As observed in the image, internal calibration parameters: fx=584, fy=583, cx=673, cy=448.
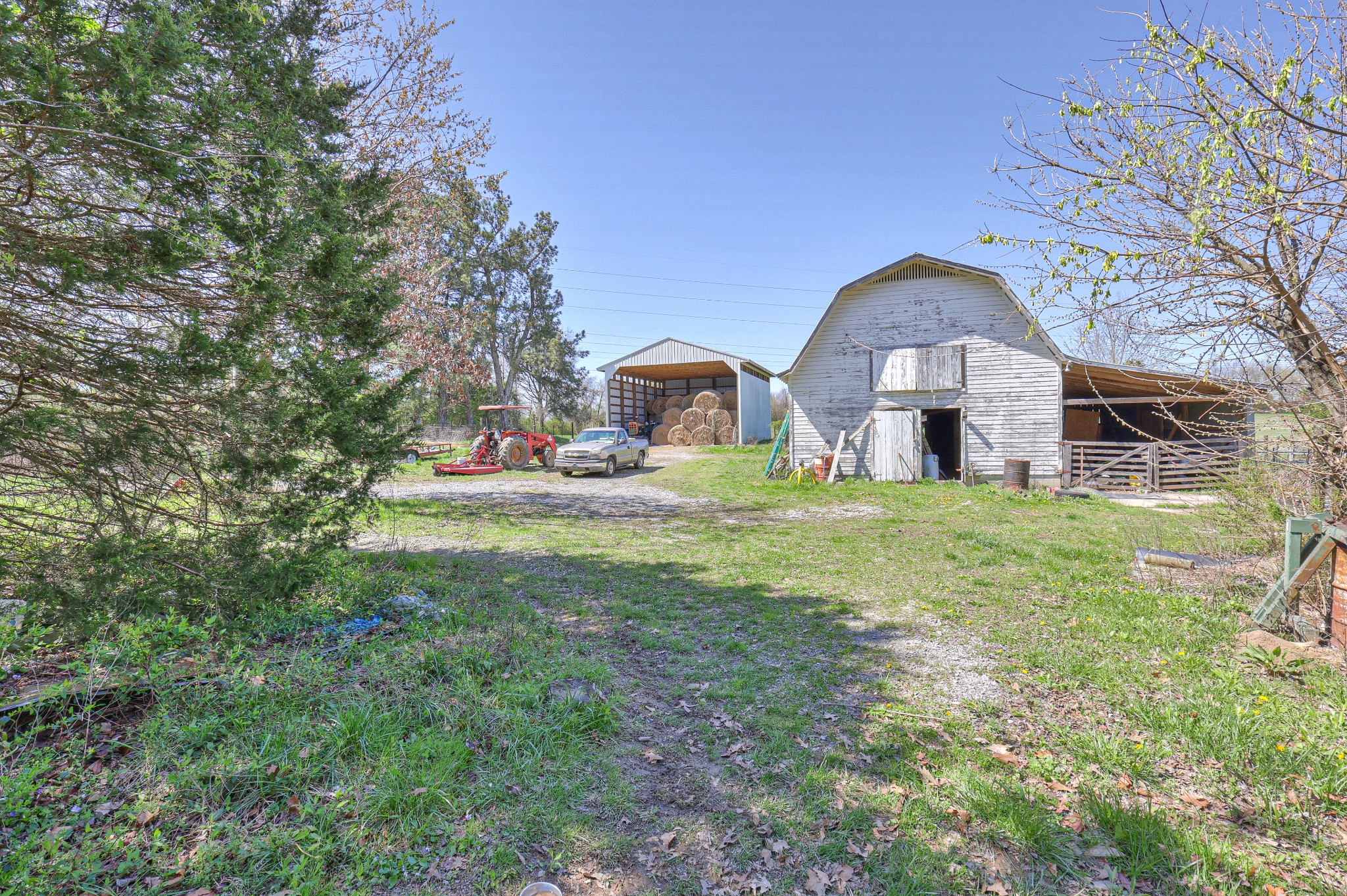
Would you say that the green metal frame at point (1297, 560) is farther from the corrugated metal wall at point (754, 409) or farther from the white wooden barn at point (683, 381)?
the corrugated metal wall at point (754, 409)

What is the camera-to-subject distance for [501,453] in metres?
20.5

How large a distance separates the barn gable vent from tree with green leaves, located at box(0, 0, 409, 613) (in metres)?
14.8

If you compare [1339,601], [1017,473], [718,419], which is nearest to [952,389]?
[1017,473]

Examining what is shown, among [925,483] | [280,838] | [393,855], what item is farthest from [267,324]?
[925,483]

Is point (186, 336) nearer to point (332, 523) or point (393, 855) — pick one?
point (332, 523)

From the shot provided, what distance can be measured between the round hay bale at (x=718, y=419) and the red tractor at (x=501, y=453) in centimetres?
1065

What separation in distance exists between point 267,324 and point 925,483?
15.4m

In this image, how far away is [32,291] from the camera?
3.84 meters

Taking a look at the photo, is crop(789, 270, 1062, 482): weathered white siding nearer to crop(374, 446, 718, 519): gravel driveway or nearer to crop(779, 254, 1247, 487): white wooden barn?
crop(779, 254, 1247, 487): white wooden barn

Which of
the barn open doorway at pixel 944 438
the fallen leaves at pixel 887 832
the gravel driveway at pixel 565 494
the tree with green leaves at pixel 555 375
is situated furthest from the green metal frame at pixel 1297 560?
the tree with green leaves at pixel 555 375

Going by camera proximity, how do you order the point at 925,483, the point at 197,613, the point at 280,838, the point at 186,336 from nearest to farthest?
the point at 280,838
the point at 186,336
the point at 197,613
the point at 925,483

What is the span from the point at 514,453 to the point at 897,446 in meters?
12.8

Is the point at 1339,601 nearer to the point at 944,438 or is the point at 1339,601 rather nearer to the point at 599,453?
the point at 599,453

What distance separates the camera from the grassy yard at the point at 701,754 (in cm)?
254
